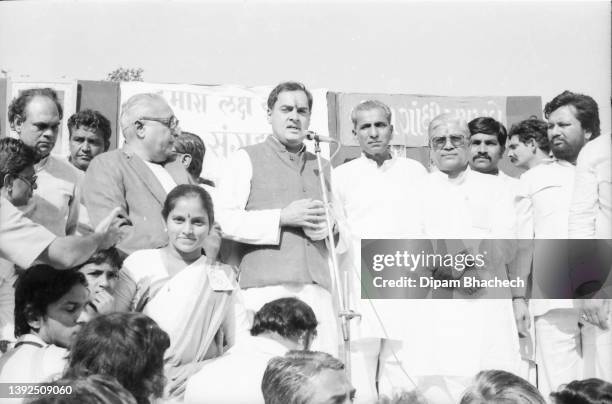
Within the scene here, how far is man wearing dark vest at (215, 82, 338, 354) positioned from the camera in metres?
3.82

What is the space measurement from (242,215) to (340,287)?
519mm

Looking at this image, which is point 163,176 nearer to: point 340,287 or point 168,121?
point 168,121

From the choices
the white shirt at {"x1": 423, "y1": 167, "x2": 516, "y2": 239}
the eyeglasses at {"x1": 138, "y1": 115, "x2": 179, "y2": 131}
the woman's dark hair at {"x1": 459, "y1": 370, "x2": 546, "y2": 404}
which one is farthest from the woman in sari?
the woman's dark hair at {"x1": 459, "y1": 370, "x2": 546, "y2": 404}

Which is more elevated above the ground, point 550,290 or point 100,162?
point 100,162

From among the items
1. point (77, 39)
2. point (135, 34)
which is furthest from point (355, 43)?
point (77, 39)

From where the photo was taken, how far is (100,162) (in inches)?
148

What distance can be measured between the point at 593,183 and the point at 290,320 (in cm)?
150

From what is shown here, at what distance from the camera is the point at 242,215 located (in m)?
3.84

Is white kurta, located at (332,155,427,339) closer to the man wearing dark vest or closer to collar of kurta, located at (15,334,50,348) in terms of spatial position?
the man wearing dark vest

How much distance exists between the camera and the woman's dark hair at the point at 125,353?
2.84m

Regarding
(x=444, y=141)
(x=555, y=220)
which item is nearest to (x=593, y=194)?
(x=555, y=220)

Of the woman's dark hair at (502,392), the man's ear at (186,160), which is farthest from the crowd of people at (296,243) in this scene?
the woman's dark hair at (502,392)

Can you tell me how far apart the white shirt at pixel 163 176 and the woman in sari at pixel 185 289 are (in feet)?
0.29

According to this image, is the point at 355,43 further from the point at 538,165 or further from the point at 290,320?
the point at 290,320
